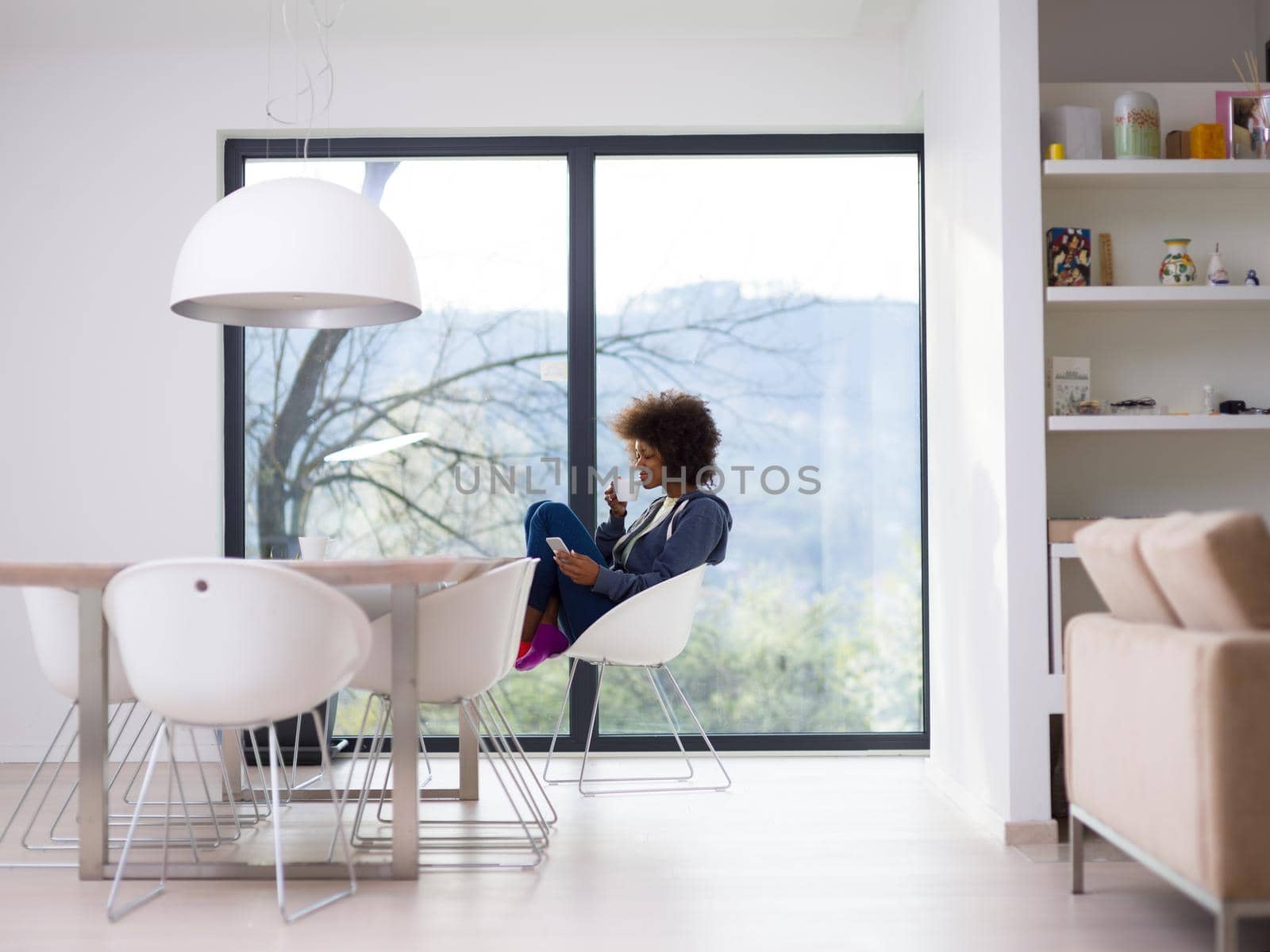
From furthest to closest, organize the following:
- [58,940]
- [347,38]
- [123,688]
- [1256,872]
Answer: [347,38] < [123,688] < [58,940] < [1256,872]

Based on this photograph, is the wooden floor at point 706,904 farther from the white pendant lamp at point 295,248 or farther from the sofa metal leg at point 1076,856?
the white pendant lamp at point 295,248

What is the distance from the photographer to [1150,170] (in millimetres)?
3342

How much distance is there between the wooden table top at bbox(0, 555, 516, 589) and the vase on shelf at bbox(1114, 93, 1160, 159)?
2.33 metres

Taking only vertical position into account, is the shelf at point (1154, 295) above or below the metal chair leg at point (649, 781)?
above

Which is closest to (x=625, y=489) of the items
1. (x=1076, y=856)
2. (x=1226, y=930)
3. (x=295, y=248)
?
(x=295, y=248)

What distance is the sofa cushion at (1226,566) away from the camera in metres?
1.98

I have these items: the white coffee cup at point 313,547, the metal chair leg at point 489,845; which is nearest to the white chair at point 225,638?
the metal chair leg at point 489,845

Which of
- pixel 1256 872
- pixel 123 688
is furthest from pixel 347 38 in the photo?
pixel 1256 872

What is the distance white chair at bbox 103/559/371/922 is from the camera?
240 cm

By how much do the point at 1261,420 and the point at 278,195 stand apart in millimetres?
2832

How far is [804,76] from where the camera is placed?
4523 millimetres

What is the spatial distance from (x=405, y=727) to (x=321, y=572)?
433 mm

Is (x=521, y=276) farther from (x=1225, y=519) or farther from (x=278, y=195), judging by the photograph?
(x=1225, y=519)

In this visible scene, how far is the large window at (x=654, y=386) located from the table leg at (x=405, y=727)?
1.80 m
